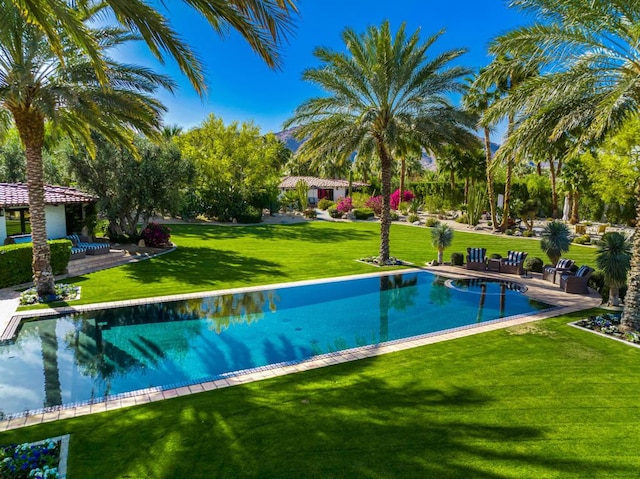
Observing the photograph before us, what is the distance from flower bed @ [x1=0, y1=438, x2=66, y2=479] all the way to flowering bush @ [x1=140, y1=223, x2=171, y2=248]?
59.9 ft

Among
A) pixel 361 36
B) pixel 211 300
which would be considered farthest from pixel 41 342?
pixel 361 36

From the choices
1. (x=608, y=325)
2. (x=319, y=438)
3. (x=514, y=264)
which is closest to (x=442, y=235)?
(x=514, y=264)

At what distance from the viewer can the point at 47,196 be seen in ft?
65.9

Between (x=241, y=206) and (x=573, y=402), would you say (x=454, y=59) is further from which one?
(x=241, y=206)

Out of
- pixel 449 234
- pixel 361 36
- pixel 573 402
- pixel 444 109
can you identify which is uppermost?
pixel 361 36

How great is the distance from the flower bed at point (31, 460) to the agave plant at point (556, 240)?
18.7m

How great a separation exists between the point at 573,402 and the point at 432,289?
902 cm

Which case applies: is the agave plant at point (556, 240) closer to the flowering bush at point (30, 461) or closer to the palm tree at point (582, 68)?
the palm tree at point (582, 68)

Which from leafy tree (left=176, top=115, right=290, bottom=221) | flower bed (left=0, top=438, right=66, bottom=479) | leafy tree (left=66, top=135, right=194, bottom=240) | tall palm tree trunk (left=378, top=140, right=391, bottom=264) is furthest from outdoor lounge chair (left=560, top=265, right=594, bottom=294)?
leafy tree (left=176, top=115, right=290, bottom=221)

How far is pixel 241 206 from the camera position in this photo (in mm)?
40062

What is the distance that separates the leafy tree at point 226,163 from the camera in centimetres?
3922

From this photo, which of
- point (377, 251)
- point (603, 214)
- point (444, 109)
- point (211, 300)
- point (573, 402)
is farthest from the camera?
point (603, 214)

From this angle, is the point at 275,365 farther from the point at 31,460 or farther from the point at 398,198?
the point at 398,198

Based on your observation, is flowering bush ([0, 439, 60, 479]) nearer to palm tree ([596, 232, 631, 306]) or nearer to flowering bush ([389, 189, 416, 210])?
palm tree ([596, 232, 631, 306])
